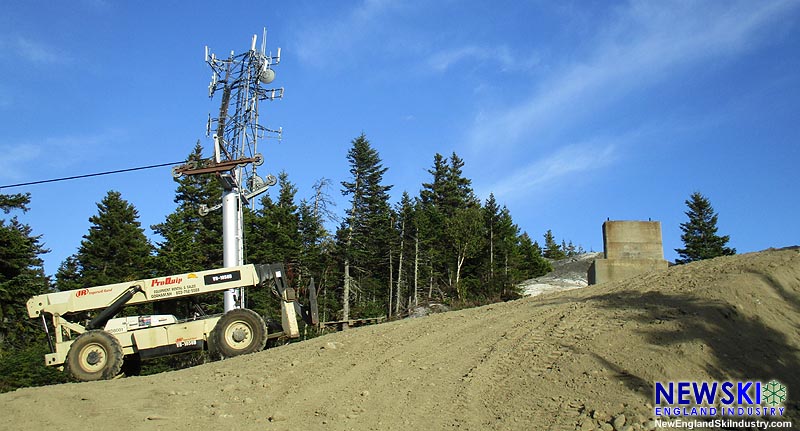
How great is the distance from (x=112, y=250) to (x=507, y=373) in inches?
1770

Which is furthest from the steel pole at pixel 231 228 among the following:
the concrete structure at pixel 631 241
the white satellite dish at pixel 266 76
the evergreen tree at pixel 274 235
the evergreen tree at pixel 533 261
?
the evergreen tree at pixel 533 261

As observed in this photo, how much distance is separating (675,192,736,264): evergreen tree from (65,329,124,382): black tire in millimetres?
56094

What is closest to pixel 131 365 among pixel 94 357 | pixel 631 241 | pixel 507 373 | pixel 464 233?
pixel 94 357

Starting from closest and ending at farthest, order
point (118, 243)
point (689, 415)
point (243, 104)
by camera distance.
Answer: point (689, 415), point (243, 104), point (118, 243)

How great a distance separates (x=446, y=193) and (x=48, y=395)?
195 feet

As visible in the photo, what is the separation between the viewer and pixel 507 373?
1061 cm

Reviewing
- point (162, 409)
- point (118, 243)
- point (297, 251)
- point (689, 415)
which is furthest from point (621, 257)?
point (118, 243)

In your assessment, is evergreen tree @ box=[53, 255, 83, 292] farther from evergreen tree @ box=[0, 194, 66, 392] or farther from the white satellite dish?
the white satellite dish

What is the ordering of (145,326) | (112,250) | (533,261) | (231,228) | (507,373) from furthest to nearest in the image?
(533,261)
(112,250)
(231,228)
(145,326)
(507,373)

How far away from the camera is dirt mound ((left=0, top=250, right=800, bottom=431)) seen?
9.43m

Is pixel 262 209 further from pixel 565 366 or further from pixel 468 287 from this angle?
pixel 565 366

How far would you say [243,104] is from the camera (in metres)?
31.5

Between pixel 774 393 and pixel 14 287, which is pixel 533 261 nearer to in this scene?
pixel 14 287

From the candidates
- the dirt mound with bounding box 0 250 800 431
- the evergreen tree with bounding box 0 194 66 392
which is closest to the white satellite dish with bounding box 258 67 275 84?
the evergreen tree with bounding box 0 194 66 392
